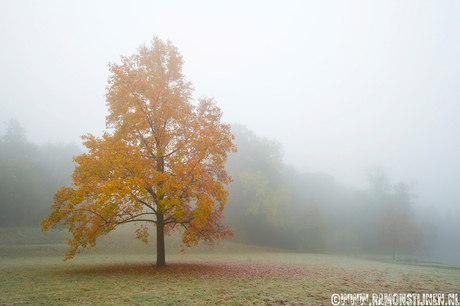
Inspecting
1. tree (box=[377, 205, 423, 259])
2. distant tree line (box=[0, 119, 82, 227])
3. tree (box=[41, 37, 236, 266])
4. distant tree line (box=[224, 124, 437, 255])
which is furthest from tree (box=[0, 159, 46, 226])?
tree (box=[377, 205, 423, 259])

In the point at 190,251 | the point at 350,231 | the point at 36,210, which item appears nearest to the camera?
the point at 190,251

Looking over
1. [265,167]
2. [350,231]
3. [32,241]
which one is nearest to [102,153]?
[32,241]

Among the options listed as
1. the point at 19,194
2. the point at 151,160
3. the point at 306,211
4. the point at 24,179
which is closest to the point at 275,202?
the point at 306,211

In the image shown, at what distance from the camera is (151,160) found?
1258cm

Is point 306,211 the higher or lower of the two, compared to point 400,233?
higher

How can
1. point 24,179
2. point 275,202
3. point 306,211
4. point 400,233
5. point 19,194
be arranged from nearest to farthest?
1. point 400,233
2. point 19,194
3. point 24,179
4. point 275,202
5. point 306,211

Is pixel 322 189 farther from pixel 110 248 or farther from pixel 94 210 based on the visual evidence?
pixel 94 210

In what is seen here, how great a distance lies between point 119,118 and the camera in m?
12.9

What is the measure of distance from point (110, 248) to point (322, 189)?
49.3m

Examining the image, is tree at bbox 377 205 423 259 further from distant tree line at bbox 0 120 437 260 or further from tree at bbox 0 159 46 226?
tree at bbox 0 159 46 226

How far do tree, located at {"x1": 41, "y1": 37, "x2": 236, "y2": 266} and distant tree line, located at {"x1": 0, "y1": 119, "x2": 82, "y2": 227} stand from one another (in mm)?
34523

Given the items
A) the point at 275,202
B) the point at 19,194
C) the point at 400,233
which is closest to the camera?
the point at 400,233

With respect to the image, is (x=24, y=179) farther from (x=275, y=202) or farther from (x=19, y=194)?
(x=275, y=202)

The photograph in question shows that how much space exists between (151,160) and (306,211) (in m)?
36.4
